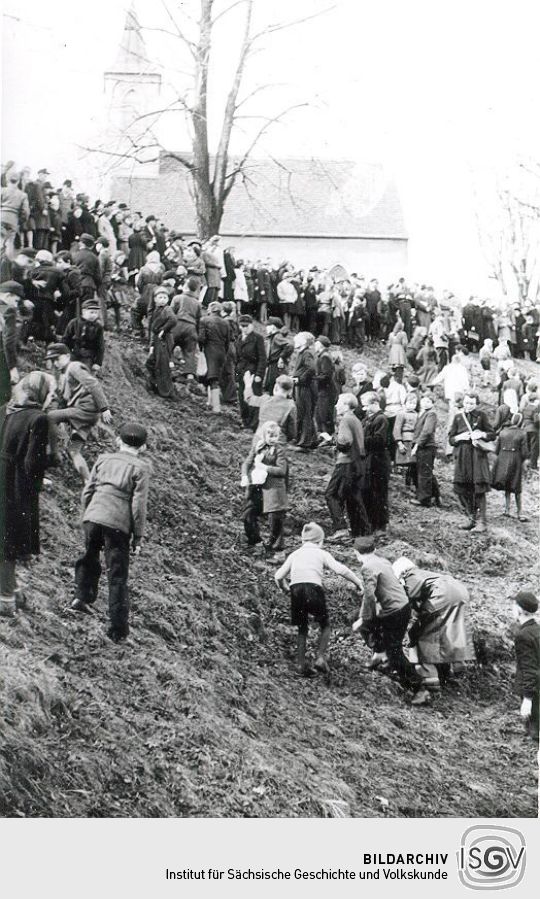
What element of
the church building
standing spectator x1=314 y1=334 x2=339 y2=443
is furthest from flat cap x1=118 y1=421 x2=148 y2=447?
standing spectator x1=314 y1=334 x2=339 y2=443

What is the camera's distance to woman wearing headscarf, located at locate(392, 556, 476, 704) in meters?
9.05

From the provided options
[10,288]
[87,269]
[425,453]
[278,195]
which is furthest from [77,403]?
[278,195]

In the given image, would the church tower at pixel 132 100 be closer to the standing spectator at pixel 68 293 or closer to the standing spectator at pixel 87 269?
the standing spectator at pixel 87 269

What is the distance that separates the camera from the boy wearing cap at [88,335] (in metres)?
10.7

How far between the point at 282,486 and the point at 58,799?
14.6 feet

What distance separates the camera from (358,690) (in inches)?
339

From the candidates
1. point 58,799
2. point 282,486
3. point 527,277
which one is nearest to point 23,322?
point 282,486

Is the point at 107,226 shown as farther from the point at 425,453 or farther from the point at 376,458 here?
the point at 376,458

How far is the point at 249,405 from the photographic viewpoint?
1253 cm

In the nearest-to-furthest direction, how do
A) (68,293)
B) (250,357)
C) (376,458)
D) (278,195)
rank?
(376,458) → (68,293) → (250,357) → (278,195)

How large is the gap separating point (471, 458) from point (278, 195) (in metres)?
10.5

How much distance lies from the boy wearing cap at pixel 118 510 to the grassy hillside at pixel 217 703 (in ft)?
1.71
